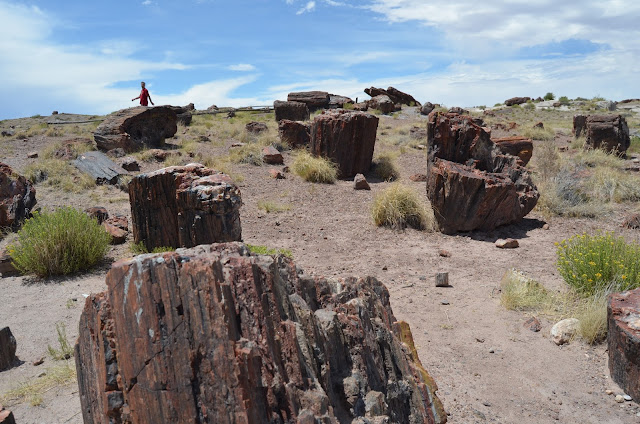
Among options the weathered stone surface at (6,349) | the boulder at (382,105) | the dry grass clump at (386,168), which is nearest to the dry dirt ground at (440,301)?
the weathered stone surface at (6,349)

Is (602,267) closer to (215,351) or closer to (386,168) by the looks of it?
(215,351)

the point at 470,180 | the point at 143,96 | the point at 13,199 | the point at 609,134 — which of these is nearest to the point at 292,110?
the point at 143,96

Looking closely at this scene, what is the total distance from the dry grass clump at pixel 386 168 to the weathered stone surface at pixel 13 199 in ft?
27.7

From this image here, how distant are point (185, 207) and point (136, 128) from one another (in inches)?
501

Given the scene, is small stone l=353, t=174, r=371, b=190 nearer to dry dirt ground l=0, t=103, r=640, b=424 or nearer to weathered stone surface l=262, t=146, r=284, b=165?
dry dirt ground l=0, t=103, r=640, b=424

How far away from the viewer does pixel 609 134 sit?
54.6 ft

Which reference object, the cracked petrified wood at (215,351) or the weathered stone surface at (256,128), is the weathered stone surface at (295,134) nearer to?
the weathered stone surface at (256,128)

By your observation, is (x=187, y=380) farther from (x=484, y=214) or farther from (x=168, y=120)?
(x=168, y=120)

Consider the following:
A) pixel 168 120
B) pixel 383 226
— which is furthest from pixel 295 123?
pixel 383 226

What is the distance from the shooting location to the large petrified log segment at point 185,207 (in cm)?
679

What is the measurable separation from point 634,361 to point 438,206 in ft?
17.8

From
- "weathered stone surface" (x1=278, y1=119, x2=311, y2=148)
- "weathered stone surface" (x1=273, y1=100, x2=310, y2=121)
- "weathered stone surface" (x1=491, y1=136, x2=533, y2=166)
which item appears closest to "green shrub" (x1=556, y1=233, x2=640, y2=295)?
"weathered stone surface" (x1=491, y1=136, x2=533, y2=166)

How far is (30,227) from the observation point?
299 inches

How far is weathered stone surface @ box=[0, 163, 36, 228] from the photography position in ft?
31.7
